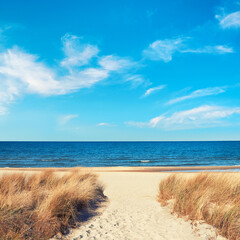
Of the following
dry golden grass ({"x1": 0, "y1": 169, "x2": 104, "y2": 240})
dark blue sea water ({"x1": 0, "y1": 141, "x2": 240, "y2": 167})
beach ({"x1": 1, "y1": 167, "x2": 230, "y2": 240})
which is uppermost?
dry golden grass ({"x1": 0, "y1": 169, "x2": 104, "y2": 240})

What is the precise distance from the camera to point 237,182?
802 cm

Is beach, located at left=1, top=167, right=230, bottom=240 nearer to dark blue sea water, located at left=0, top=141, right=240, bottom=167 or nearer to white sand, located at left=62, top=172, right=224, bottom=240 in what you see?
white sand, located at left=62, top=172, right=224, bottom=240

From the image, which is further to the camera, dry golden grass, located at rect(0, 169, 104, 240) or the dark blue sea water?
the dark blue sea water

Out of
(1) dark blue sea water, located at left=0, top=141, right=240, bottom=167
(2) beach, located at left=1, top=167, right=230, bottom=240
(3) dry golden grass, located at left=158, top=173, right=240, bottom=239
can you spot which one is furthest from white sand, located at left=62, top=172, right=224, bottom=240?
(1) dark blue sea water, located at left=0, top=141, right=240, bottom=167

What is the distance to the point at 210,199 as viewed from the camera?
7066mm

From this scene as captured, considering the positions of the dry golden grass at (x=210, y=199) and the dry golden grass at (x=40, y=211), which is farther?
the dry golden grass at (x=210, y=199)

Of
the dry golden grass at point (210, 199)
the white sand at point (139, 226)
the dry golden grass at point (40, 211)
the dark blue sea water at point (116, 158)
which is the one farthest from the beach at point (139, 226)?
the dark blue sea water at point (116, 158)

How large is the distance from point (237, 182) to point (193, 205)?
255 cm

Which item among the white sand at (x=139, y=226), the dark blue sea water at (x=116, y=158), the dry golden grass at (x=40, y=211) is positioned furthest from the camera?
the dark blue sea water at (x=116, y=158)

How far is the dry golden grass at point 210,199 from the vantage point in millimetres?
5562

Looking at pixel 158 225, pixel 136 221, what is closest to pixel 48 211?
pixel 136 221

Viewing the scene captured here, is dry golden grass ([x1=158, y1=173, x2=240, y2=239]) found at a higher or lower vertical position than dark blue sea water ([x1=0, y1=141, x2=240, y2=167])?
higher

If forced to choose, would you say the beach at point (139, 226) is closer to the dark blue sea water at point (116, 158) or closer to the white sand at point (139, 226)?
the white sand at point (139, 226)

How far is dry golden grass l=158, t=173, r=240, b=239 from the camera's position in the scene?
219 inches
